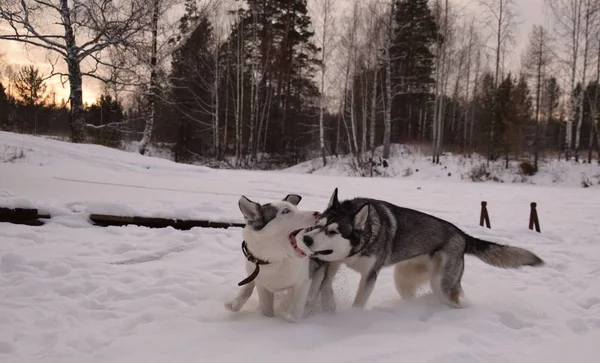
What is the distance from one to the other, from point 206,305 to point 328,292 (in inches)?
49.6

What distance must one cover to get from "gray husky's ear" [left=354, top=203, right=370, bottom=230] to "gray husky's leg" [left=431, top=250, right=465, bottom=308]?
1.10 meters

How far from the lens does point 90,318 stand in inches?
135

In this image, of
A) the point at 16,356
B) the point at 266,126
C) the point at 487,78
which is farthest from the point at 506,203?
the point at 487,78

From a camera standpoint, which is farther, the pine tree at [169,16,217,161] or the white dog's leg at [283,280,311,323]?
the pine tree at [169,16,217,161]

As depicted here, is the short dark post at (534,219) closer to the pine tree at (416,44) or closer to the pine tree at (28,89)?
the pine tree at (416,44)

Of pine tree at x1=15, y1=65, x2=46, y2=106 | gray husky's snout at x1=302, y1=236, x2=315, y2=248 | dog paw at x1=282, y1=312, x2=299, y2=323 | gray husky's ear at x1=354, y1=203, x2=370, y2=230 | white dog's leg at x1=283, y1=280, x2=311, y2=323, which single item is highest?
pine tree at x1=15, y1=65, x2=46, y2=106

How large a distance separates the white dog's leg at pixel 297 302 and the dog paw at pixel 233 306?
51 cm

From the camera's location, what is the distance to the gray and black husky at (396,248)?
3.78 m

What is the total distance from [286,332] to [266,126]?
2780 centimetres

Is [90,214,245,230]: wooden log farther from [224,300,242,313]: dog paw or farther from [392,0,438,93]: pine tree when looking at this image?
[392,0,438,93]: pine tree

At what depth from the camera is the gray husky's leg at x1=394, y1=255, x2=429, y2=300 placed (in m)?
4.48

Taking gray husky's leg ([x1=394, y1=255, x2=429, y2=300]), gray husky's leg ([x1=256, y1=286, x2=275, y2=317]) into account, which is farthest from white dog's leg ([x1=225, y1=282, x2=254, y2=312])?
gray husky's leg ([x1=394, y1=255, x2=429, y2=300])

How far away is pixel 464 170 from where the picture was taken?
2294 centimetres

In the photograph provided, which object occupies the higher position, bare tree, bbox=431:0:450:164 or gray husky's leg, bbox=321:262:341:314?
bare tree, bbox=431:0:450:164
